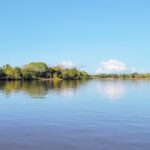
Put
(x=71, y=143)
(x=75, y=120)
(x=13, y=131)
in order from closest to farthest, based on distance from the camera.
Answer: (x=71, y=143)
(x=13, y=131)
(x=75, y=120)

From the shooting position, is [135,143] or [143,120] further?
[143,120]

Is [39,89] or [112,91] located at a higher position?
[39,89]

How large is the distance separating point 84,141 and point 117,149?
2102 mm

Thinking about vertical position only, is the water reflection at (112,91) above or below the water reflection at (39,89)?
below

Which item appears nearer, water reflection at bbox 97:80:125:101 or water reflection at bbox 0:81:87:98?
water reflection at bbox 97:80:125:101

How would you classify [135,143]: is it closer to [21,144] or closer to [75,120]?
[21,144]

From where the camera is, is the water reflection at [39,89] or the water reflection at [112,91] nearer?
the water reflection at [112,91]

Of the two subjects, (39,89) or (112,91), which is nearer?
(112,91)

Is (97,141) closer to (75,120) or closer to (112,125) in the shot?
(112,125)

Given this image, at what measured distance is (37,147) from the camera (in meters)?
13.9

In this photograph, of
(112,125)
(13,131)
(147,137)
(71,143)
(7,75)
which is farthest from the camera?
(7,75)

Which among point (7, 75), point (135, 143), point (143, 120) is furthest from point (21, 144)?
point (7, 75)

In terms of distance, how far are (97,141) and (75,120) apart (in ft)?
23.3

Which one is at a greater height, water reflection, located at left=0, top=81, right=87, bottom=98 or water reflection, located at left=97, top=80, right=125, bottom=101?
water reflection, located at left=0, top=81, right=87, bottom=98
